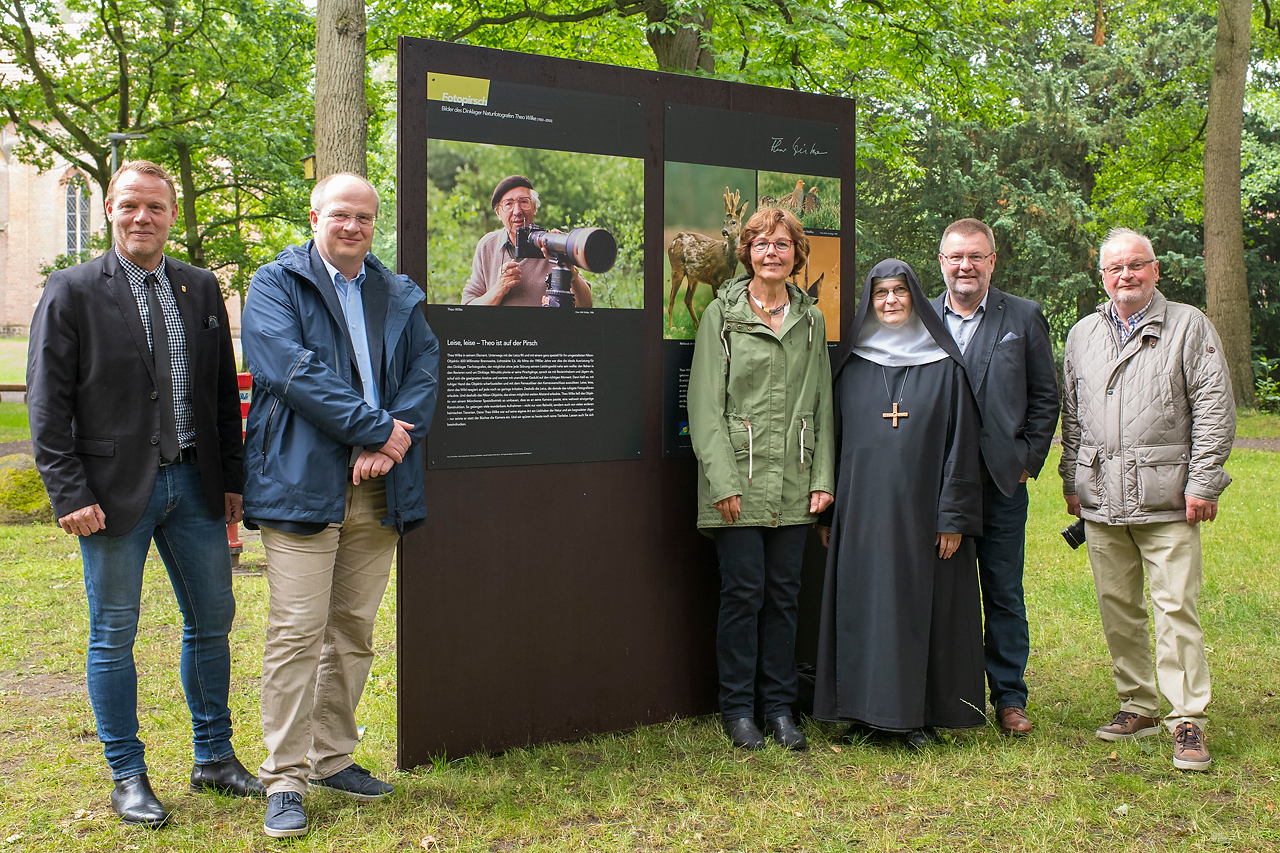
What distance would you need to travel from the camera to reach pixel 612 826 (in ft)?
12.0

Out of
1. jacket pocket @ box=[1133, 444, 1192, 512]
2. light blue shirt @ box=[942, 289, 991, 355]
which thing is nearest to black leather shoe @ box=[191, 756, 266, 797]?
light blue shirt @ box=[942, 289, 991, 355]

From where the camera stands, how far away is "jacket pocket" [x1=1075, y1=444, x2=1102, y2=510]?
14.4ft

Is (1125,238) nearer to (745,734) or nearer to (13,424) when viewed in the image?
(745,734)

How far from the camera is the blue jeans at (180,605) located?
11.5ft

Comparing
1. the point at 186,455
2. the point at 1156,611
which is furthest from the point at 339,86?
the point at 1156,611

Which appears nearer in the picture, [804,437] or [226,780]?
[226,780]

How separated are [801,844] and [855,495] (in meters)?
1.50

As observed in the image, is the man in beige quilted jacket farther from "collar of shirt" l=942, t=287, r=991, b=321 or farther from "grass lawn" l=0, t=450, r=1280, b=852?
"collar of shirt" l=942, t=287, r=991, b=321

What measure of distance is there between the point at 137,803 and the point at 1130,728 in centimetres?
395

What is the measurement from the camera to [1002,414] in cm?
443

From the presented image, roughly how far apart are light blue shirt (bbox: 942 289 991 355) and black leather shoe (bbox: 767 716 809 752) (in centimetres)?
178

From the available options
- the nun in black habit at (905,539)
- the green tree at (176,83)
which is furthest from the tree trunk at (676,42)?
the nun in black habit at (905,539)

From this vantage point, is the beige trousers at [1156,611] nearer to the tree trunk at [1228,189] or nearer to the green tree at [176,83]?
the tree trunk at [1228,189]

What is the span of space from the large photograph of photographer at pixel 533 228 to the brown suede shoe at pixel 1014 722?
243 cm
